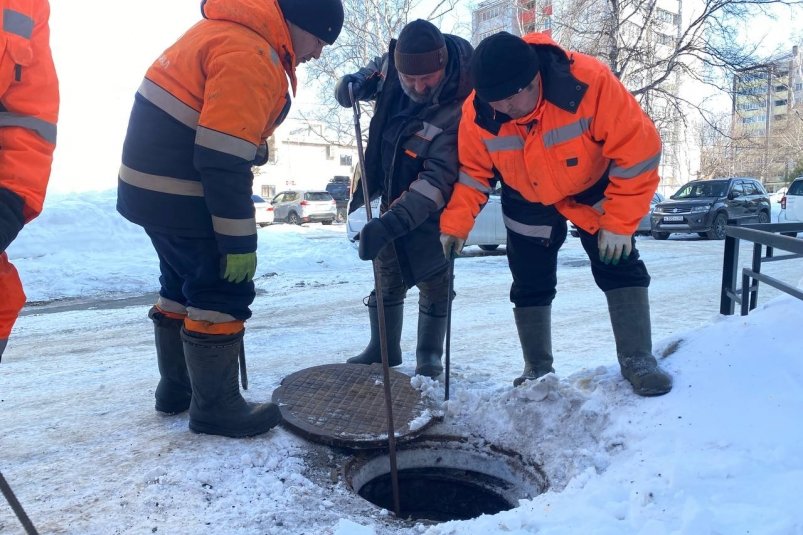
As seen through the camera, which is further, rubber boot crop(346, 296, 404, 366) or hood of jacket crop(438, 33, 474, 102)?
rubber boot crop(346, 296, 404, 366)

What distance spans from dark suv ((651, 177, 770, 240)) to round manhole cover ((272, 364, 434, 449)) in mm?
13916

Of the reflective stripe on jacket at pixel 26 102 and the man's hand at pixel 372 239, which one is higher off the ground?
the reflective stripe on jacket at pixel 26 102

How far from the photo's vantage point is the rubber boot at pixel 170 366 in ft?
9.69

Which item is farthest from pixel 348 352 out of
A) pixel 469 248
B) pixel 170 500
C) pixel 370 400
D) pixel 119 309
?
pixel 469 248

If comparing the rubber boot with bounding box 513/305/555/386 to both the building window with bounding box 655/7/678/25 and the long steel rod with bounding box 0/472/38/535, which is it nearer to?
the long steel rod with bounding box 0/472/38/535

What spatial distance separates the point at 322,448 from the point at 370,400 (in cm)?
51

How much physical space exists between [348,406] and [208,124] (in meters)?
1.55

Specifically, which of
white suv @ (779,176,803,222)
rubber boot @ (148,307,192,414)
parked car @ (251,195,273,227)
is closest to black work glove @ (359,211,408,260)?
rubber boot @ (148,307,192,414)

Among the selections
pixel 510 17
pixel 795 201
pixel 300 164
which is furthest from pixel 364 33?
pixel 300 164

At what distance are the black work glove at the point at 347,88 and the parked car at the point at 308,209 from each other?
20609mm

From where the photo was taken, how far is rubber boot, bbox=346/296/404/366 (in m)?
3.79

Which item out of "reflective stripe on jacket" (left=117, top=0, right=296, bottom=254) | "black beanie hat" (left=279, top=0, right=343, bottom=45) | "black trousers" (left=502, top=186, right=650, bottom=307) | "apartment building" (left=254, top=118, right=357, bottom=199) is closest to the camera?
"reflective stripe on jacket" (left=117, top=0, right=296, bottom=254)

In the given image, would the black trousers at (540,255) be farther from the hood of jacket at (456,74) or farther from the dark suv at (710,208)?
the dark suv at (710,208)

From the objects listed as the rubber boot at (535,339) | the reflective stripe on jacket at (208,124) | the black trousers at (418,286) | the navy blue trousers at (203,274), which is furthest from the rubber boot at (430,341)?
the reflective stripe on jacket at (208,124)
